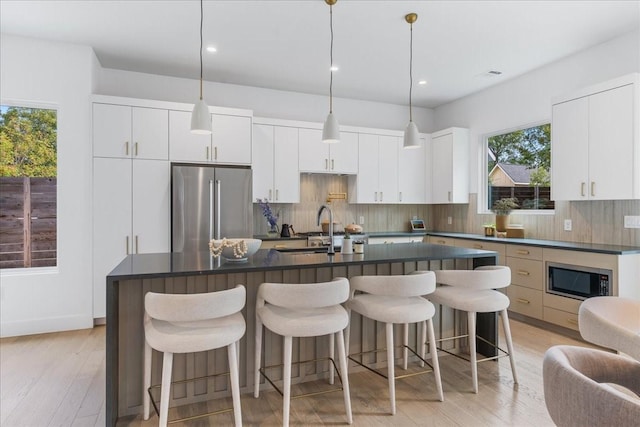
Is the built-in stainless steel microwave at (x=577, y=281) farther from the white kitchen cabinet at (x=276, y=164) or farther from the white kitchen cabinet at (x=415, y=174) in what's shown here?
the white kitchen cabinet at (x=276, y=164)

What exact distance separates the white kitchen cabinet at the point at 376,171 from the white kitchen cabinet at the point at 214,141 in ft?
5.53

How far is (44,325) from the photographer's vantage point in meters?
3.77

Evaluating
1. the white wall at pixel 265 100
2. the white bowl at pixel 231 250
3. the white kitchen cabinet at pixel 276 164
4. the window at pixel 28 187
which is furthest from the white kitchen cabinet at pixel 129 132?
the white bowl at pixel 231 250

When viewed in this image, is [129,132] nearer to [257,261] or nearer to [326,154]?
[326,154]

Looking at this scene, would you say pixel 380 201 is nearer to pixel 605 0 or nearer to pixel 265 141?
pixel 265 141

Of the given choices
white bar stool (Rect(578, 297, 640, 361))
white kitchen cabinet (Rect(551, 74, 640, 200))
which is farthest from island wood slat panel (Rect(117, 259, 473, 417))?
white kitchen cabinet (Rect(551, 74, 640, 200))

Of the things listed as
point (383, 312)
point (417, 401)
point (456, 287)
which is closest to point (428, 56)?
point (456, 287)

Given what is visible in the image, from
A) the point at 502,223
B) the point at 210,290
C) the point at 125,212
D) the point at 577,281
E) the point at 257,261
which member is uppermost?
the point at 125,212

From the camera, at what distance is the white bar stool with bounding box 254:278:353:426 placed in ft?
6.73

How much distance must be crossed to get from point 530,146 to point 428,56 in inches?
71.6

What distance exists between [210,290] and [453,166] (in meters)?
4.19

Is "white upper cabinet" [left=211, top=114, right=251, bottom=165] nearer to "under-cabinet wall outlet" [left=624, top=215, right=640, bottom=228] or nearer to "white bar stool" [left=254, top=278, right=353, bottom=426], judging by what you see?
"white bar stool" [left=254, top=278, right=353, bottom=426]

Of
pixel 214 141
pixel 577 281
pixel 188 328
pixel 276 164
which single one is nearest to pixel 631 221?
pixel 577 281

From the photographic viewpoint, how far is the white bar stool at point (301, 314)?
2051 mm
